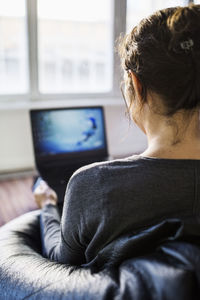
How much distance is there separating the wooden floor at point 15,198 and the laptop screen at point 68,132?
291mm

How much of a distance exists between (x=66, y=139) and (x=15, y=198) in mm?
476

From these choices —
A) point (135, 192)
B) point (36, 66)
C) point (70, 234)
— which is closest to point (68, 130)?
point (36, 66)

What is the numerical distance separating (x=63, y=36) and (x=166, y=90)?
7.52ft

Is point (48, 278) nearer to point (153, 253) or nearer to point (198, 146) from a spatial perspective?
point (153, 253)

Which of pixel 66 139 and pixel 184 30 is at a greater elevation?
pixel 184 30

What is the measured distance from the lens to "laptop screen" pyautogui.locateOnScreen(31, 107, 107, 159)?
2.08 meters

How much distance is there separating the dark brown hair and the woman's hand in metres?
0.91

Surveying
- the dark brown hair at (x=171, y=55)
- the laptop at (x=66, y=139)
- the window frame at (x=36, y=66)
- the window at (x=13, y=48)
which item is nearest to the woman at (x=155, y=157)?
the dark brown hair at (x=171, y=55)

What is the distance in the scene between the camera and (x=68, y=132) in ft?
7.11

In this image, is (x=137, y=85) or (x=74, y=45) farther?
(x=74, y=45)

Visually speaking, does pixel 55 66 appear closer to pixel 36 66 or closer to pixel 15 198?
pixel 36 66

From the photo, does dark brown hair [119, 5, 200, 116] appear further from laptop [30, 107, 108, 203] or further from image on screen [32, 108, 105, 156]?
image on screen [32, 108, 105, 156]

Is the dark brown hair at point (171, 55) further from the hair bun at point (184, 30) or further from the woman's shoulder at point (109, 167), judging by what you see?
the woman's shoulder at point (109, 167)

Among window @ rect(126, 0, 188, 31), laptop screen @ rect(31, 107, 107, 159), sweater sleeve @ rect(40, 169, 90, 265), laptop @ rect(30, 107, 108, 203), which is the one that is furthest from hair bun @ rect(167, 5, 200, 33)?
window @ rect(126, 0, 188, 31)
